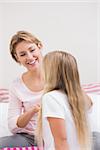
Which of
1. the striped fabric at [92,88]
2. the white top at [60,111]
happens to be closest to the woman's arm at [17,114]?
the white top at [60,111]

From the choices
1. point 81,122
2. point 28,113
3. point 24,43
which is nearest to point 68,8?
point 24,43

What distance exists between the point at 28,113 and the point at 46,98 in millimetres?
340

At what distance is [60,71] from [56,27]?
42.5 inches

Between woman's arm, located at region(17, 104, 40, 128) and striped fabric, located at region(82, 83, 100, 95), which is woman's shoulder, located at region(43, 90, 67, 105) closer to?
woman's arm, located at region(17, 104, 40, 128)

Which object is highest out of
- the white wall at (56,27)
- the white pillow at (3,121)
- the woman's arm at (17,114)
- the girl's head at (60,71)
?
the white wall at (56,27)

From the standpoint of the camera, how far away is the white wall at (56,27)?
7.22ft

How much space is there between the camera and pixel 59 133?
43.6 inches

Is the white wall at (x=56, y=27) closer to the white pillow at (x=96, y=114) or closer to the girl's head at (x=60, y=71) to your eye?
the white pillow at (x=96, y=114)

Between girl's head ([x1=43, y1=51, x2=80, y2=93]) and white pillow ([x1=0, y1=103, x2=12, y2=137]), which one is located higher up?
girl's head ([x1=43, y1=51, x2=80, y2=93])

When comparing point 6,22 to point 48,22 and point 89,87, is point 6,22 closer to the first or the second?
point 48,22

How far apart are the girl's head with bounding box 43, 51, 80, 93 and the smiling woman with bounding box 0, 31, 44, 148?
34 cm

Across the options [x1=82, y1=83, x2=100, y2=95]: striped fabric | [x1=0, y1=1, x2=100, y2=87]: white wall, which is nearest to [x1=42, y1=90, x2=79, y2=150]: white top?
[x1=82, y1=83, x2=100, y2=95]: striped fabric

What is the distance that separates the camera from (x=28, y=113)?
4.79 ft

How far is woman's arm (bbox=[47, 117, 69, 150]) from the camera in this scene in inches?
43.6
